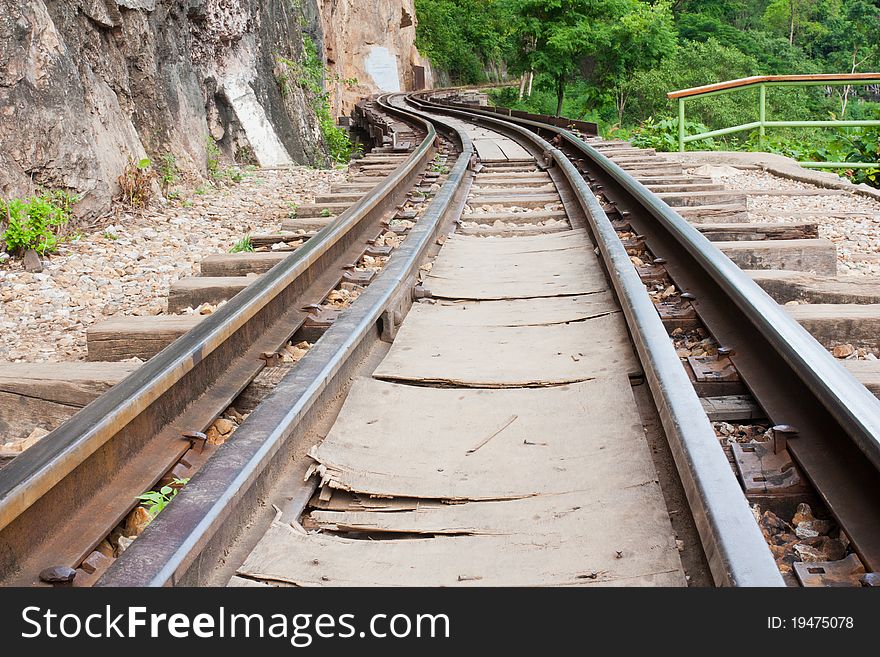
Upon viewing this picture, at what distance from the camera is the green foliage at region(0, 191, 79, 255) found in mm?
5176

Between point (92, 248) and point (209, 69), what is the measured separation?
5.75 metres

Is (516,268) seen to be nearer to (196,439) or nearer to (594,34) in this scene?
(196,439)

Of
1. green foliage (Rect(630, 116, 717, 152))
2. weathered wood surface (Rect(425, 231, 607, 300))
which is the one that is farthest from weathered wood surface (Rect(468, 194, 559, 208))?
green foliage (Rect(630, 116, 717, 152))

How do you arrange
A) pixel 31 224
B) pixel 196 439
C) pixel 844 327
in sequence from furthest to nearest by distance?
1. pixel 31 224
2. pixel 844 327
3. pixel 196 439

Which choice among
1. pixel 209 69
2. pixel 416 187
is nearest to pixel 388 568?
pixel 416 187

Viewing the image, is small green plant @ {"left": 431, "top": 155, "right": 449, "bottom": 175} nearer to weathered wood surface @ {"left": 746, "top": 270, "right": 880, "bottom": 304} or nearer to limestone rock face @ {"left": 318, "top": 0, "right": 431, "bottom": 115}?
weathered wood surface @ {"left": 746, "top": 270, "right": 880, "bottom": 304}

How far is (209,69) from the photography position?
10.8 metres

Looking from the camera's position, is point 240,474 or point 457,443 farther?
point 457,443

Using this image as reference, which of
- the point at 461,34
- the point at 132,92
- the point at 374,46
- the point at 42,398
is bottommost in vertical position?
the point at 42,398

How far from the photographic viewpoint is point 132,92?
7883 millimetres

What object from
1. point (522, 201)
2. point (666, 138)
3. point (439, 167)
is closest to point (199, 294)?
point (522, 201)

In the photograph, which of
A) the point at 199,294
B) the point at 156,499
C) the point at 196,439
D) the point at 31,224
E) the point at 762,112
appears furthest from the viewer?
the point at 762,112

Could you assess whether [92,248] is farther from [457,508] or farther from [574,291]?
[457,508]

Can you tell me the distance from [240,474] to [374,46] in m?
45.3
